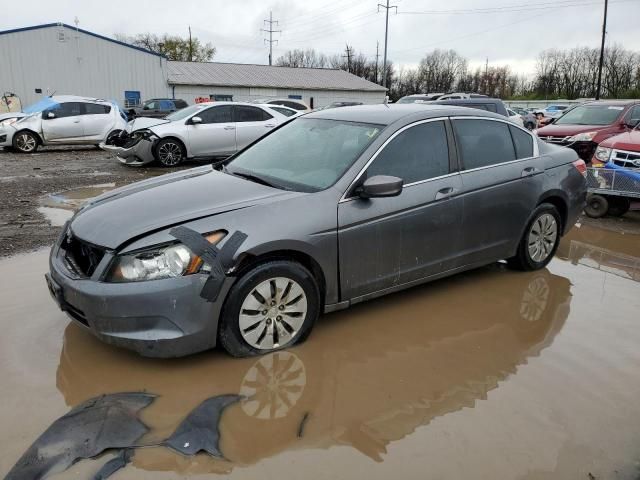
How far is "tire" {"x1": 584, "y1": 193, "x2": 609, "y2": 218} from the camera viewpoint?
830 cm

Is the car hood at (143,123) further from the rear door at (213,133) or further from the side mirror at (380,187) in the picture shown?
the side mirror at (380,187)

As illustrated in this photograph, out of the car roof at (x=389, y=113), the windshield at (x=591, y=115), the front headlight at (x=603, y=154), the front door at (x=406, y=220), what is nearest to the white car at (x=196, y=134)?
the windshield at (x=591, y=115)

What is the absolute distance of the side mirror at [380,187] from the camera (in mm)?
3852

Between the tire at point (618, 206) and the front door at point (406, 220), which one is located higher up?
the front door at point (406, 220)

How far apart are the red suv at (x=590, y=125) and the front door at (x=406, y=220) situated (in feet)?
25.3

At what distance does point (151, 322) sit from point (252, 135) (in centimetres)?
1090

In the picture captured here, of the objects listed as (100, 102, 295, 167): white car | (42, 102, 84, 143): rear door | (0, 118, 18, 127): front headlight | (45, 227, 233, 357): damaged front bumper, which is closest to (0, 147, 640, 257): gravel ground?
(100, 102, 295, 167): white car

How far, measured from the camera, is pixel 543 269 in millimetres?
5719

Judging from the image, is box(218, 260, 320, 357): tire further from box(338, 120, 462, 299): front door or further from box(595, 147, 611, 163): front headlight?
box(595, 147, 611, 163): front headlight

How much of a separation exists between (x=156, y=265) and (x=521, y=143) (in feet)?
12.1

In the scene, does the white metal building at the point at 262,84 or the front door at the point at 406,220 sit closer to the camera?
the front door at the point at 406,220

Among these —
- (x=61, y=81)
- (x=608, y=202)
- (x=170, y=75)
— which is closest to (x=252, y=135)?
(x=608, y=202)

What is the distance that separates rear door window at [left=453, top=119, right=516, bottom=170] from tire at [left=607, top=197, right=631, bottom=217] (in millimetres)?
4138

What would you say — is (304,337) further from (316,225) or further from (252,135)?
(252,135)
